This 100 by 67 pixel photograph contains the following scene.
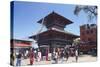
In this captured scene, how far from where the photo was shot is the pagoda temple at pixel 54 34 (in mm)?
2264

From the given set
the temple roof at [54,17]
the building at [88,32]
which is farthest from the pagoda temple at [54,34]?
the building at [88,32]

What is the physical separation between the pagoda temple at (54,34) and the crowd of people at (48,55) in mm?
55

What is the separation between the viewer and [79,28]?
7.90 feet

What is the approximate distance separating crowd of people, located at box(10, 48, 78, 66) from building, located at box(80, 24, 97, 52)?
0.46 ft

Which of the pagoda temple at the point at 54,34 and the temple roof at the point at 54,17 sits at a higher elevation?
the temple roof at the point at 54,17

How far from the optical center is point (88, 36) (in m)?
2.44

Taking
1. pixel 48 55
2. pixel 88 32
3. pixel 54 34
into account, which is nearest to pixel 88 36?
pixel 88 32

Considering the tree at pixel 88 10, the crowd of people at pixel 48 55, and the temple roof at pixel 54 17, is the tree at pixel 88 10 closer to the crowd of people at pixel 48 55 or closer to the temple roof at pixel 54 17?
the temple roof at pixel 54 17

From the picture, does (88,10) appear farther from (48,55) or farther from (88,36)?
(48,55)

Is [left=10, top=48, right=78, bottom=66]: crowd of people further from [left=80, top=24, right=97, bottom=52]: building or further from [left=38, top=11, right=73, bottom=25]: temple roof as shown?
[left=38, top=11, right=73, bottom=25]: temple roof

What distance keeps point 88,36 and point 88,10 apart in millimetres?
302

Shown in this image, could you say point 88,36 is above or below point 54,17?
below

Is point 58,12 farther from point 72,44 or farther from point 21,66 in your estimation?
point 21,66

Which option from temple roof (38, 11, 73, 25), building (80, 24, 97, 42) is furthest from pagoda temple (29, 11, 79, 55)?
building (80, 24, 97, 42)
